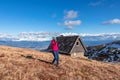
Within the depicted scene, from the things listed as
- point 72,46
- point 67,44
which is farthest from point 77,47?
point 72,46

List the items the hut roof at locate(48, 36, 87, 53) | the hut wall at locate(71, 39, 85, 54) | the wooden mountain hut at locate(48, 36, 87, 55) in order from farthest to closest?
the hut wall at locate(71, 39, 85, 54), the hut roof at locate(48, 36, 87, 53), the wooden mountain hut at locate(48, 36, 87, 55)

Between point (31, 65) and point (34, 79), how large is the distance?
128 inches

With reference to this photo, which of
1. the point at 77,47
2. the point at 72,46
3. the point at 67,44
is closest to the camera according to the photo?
the point at 72,46

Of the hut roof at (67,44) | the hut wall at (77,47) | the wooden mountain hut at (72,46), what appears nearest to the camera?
the wooden mountain hut at (72,46)

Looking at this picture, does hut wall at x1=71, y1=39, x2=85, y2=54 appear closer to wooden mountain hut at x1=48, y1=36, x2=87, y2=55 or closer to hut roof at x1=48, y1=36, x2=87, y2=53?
wooden mountain hut at x1=48, y1=36, x2=87, y2=55

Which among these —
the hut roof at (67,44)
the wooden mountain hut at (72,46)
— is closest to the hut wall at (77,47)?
the wooden mountain hut at (72,46)

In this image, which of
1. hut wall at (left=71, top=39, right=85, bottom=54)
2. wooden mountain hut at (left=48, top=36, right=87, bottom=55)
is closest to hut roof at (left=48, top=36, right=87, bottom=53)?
wooden mountain hut at (left=48, top=36, right=87, bottom=55)

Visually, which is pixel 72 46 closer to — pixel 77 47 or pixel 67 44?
pixel 67 44

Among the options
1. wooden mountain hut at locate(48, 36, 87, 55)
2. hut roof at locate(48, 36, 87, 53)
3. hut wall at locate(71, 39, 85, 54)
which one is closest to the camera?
wooden mountain hut at locate(48, 36, 87, 55)

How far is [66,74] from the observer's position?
53.6 feet

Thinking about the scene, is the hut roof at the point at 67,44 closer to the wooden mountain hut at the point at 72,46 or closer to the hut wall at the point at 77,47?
the wooden mountain hut at the point at 72,46

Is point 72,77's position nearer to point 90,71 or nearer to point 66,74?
point 66,74

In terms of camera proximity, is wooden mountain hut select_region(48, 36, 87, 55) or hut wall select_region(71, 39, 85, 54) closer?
wooden mountain hut select_region(48, 36, 87, 55)

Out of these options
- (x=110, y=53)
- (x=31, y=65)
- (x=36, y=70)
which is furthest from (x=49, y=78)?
(x=110, y=53)
